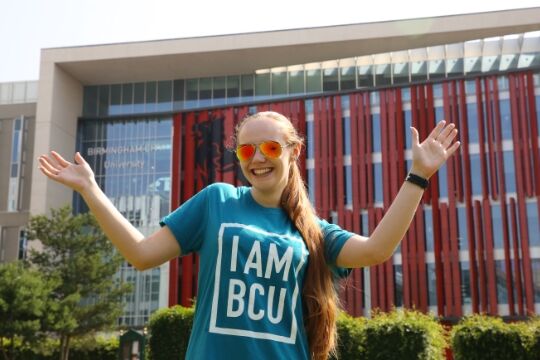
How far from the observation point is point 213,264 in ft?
6.96

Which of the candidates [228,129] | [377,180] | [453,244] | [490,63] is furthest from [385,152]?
[228,129]

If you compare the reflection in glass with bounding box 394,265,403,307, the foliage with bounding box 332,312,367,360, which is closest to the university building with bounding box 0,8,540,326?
the reflection in glass with bounding box 394,265,403,307

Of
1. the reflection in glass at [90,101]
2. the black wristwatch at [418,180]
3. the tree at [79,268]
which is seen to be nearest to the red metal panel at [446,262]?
the tree at [79,268]

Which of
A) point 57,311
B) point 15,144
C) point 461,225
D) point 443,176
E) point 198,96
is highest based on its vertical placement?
point 198,96

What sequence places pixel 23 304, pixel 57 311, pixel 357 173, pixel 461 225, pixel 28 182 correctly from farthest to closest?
pixel 28 182 → pixel 357 173 → pixel 461 225 → pixel 57 311 → pixel 23 304

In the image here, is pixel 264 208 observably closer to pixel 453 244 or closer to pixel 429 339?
pixel 429 339

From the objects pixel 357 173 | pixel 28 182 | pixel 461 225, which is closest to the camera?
pixel 461 225

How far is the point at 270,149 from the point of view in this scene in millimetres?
2279

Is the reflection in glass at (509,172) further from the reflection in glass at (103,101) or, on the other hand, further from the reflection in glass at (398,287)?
the reflection in glass at (103,101)

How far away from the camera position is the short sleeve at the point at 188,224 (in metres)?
2.22

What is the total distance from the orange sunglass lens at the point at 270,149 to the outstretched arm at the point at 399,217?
0.37 m

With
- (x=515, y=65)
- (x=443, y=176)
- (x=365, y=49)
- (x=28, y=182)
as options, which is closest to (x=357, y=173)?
(x=443, y=176)

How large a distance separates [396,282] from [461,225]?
4.02 meters

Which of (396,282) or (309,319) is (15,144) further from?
(309,319)
